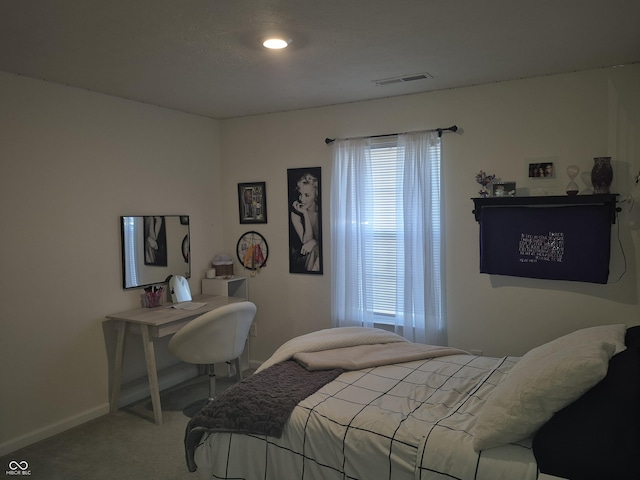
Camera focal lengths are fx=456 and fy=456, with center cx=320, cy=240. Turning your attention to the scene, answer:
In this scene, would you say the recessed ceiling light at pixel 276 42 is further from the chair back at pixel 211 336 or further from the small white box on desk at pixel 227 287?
the small white box on desk at pixel 227 287

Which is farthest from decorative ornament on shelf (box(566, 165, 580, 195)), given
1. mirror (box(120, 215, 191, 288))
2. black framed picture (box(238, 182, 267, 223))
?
mirror (box(120, 215, 191, 288))

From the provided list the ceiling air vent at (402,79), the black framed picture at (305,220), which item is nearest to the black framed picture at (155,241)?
the black framed picture at (305,220)

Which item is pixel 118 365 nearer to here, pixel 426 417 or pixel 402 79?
pixel 426 417

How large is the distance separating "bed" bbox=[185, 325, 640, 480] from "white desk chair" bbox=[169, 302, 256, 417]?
2.49ft

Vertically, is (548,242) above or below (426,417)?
above

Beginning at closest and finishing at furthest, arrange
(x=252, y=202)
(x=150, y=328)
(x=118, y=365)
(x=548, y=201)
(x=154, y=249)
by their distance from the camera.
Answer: (x=548, y=201), (x=150, y=328), (x=118, y=365), (x=154, y=249), (x=252, y=202)

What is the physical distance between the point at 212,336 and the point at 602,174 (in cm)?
296

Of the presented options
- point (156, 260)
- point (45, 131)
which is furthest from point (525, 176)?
point (45, 131)

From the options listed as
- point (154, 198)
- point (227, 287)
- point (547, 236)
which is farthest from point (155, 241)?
point (547, 236)

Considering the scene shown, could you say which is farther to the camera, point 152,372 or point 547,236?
point 152,372

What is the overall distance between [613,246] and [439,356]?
1480 mm

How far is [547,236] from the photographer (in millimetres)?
3295

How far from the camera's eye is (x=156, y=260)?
4098 millimetres

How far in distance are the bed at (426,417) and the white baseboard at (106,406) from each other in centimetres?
159
